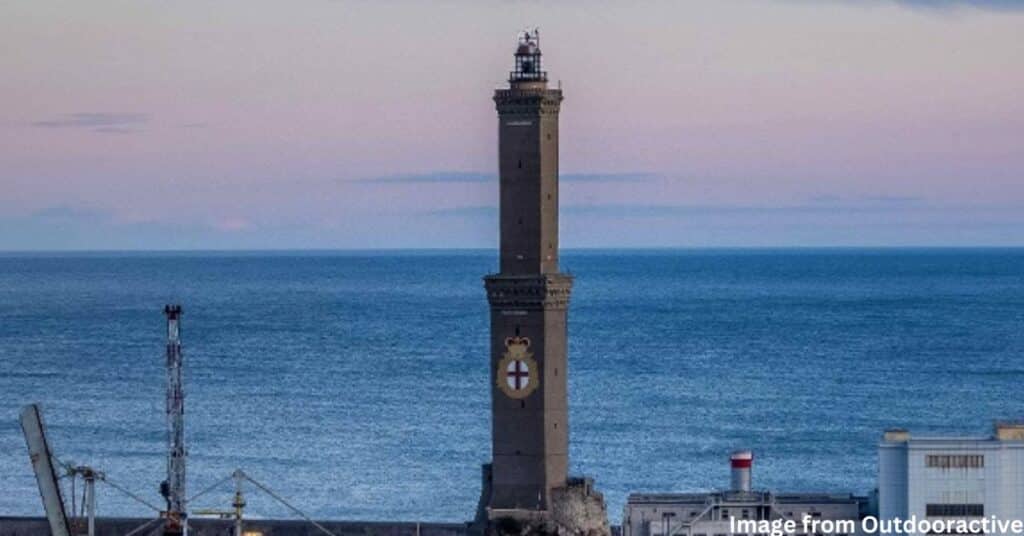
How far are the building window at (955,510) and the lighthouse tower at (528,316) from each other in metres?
14.3

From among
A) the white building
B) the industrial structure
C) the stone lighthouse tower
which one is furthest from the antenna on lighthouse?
the white building

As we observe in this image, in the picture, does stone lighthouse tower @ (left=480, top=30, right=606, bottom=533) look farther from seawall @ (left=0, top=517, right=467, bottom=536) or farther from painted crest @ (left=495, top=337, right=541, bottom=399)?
seawall @ (left=0, top=517, right=467, bottom=536)

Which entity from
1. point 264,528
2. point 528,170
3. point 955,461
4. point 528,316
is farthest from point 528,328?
point 955,461

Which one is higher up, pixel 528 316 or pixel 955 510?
pixel 528 316

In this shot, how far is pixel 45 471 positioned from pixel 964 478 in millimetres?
33576

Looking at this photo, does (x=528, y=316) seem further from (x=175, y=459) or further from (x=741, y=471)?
(x=175, y=459)

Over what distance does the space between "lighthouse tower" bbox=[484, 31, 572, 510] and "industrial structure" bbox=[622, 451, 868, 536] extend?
3.64m

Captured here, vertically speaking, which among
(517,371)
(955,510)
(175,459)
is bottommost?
(955,510)

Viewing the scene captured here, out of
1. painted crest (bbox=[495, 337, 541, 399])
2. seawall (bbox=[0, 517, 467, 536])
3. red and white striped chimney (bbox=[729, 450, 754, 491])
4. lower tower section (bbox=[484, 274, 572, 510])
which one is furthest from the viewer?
seawall (bbox=[0, 517, 467, 536])

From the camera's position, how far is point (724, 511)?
295 feet

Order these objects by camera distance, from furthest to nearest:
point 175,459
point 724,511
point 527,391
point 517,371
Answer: point 175,459, point 517,371, point 527,391, point 724,511

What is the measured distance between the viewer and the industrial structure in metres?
89.4

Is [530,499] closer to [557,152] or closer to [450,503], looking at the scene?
[557,152]

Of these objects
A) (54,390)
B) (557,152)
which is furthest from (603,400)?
(557,152)
